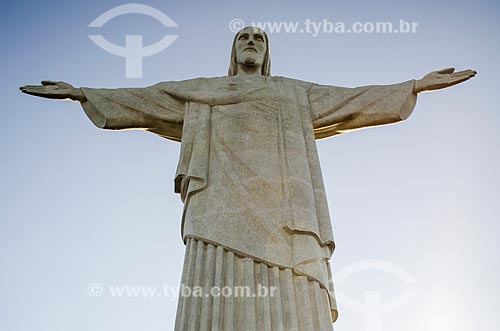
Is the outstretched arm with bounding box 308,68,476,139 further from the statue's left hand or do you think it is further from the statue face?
the statue face

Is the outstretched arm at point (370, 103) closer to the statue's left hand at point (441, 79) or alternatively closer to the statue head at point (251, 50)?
the statue's left hand at point (441, 79)

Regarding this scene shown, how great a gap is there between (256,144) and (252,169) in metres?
0.58

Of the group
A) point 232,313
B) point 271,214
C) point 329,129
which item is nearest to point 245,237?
point 271,214

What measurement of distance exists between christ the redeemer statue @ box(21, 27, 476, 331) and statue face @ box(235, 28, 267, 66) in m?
0.02

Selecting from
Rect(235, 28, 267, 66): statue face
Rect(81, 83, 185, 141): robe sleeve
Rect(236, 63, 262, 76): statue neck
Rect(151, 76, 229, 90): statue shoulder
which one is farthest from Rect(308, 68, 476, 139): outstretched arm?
Rect(81, 83, 185, 141): robe sleeve

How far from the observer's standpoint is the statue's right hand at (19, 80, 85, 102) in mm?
11117

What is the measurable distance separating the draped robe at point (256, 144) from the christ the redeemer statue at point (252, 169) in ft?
0.06

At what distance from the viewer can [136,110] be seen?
36.5ft

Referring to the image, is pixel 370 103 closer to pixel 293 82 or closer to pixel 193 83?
pixel 293 82

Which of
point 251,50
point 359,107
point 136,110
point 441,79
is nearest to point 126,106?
point 136,110

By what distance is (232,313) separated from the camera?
7984 millimetres

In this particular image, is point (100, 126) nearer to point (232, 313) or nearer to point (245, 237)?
point (245, 237)

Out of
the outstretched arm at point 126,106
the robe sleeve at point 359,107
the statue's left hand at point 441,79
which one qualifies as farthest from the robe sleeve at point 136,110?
the statue's left hand at point 441,79

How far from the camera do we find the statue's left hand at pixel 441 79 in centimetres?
1110
